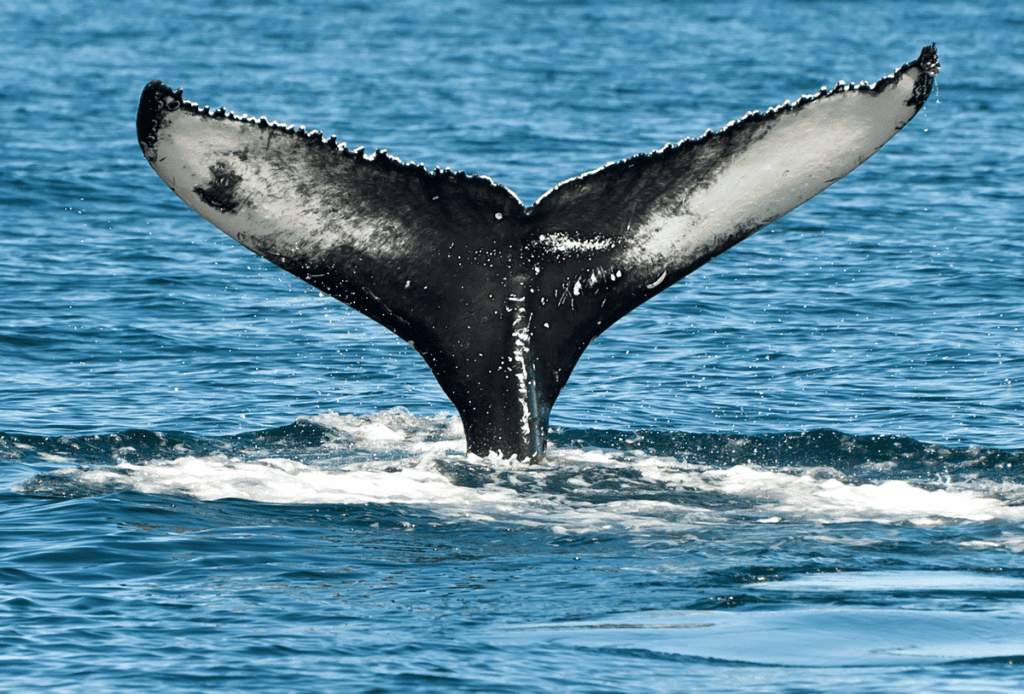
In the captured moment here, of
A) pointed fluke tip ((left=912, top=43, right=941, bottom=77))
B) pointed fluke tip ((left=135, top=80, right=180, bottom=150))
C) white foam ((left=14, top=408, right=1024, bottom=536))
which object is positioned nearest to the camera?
pointed fluke tip ((left=135, top=80, right=180, bottom=150))

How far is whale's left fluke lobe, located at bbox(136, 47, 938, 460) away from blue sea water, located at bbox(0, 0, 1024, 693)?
775mm

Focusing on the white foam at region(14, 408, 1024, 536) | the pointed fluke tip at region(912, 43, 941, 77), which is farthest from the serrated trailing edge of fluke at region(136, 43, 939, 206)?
the white foam at region(14, 408, 1024, 536)

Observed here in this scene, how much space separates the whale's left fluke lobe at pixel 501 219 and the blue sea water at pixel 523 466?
2.54 feet

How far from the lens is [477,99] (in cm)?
2773

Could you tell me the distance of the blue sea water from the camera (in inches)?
219

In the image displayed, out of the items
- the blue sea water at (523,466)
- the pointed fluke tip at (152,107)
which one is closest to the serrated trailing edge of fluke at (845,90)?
the blue sea water at (523,466)

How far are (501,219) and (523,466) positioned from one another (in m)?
1.37

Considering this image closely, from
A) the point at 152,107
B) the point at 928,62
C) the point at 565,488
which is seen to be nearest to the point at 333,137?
the point at 152,107

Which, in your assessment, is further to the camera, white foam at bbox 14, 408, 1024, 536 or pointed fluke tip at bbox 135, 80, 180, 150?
white foam at bbox 14, 408, 1024, 536

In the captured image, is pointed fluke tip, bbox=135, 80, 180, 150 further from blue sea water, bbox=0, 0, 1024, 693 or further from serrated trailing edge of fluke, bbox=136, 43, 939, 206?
blue sea water, bbox=0, 0, 1024, 693

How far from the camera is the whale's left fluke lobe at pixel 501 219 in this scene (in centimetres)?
626

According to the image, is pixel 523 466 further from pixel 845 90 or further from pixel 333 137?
pixel 845 90

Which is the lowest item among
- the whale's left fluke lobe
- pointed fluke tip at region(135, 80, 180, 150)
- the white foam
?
the white foam

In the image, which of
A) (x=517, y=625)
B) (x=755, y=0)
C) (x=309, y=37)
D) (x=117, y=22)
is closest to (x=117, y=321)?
(x=517, y=625)
